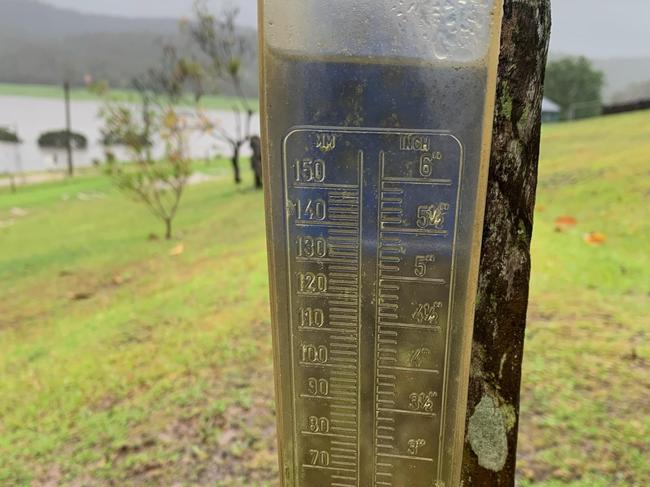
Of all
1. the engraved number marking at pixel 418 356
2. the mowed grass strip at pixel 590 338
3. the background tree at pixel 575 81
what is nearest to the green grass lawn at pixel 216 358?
the mowed grass strip at pixel 590 338

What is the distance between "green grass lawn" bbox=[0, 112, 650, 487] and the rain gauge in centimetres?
134

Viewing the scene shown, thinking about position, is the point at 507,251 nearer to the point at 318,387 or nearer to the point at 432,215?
the point at 432,215

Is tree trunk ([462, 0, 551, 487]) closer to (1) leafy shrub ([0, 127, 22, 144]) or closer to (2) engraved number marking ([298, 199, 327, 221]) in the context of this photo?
(2) engraved number marking ([298, 199, 327, 221])

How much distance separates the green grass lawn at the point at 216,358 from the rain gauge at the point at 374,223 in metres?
1.34

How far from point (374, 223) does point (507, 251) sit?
467 millimetres

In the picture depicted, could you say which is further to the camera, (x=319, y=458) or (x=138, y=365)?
(x=138, y=365)

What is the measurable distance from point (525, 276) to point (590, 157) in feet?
28.6

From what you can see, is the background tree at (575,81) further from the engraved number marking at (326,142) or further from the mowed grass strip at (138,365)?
the engraved number marking at (326,142)

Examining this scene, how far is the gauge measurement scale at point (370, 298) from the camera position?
1232mm

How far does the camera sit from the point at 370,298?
135 cm

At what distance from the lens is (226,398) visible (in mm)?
3262

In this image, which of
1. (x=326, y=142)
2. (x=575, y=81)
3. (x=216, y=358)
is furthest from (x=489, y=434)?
(x=575, y=81)

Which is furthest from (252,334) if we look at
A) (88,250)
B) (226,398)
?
(88,250)

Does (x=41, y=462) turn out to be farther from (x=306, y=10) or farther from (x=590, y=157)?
(x=590, y=157)
